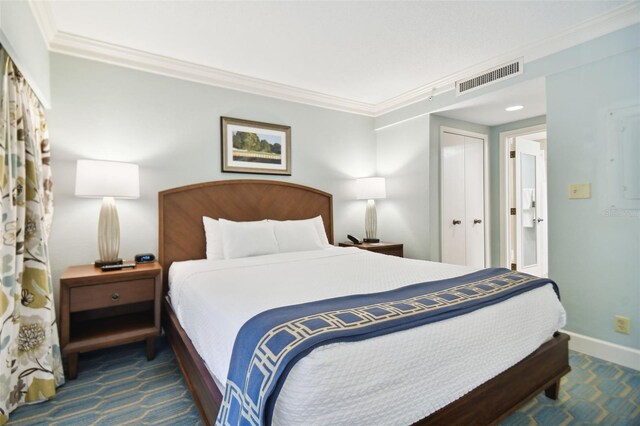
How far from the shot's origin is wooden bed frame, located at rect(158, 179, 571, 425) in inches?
54.8

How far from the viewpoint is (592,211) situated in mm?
2473

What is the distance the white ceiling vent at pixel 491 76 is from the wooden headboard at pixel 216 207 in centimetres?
195

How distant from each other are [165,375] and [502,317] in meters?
2.20

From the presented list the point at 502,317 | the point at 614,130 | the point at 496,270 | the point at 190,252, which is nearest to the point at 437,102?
the point at 614,130

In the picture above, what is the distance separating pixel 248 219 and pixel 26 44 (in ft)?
6.79

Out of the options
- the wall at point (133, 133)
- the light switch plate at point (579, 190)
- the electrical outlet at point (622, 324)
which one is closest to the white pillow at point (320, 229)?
the wall at point (133, 133)

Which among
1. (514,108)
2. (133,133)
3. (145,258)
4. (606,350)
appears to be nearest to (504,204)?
(514,108)

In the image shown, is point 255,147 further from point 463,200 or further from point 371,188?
point 463,200

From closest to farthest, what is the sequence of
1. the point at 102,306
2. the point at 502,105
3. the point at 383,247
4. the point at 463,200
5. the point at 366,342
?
the point at 366,342 → the point at 102,306 → the point at 502,105 → the point at 383,247 → the point at 463,200

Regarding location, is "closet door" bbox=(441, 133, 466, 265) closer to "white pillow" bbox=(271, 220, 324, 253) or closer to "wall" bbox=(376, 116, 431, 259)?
"wall" bbox=(376, 116, 431, 259)

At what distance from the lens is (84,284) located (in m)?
2.19

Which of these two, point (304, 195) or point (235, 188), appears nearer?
point (235, 188)

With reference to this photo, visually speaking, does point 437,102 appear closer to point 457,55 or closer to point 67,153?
point 457,55

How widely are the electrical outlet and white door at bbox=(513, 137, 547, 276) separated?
1970mm
